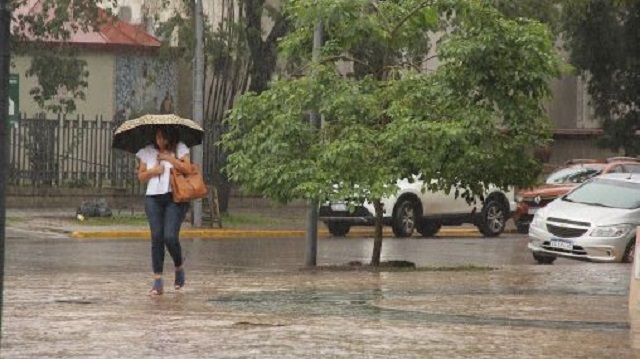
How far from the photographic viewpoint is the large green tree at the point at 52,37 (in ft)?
128

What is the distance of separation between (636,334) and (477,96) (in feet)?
31.3

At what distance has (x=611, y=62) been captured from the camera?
4834cm

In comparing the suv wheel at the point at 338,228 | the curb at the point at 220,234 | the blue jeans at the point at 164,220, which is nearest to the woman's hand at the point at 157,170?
the blue jeans at the point at 164,220

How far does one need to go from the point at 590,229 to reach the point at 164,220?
10.9 metres

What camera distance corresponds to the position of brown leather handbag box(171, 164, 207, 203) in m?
15.8

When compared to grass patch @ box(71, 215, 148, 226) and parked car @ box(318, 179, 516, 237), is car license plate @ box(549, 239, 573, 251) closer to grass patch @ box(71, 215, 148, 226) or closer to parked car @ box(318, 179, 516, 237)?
parked car @ box(318, 179, 516, 237)

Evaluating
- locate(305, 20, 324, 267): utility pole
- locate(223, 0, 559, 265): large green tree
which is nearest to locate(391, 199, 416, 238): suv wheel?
locate(305, 20, 324, 267): utility pole

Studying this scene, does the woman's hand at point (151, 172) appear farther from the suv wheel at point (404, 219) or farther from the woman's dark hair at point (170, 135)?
the suv wheel at point (404, 219)

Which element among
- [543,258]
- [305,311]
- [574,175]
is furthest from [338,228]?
[305,311]

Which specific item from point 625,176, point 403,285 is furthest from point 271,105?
point 625,176

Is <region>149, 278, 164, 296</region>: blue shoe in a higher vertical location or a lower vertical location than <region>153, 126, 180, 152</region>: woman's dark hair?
lower

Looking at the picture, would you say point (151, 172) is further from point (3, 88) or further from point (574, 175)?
point (574, 175)

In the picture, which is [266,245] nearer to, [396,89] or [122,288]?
[396,89]

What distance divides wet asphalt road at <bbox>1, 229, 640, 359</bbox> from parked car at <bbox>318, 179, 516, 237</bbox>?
351 inches
